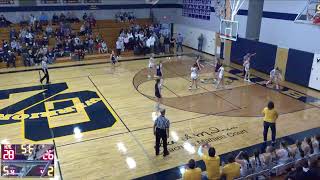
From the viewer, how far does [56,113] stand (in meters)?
13.1

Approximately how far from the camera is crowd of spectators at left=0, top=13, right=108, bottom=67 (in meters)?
21.3

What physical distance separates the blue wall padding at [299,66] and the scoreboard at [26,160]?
1475cm

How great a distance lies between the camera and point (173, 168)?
9.02 metres

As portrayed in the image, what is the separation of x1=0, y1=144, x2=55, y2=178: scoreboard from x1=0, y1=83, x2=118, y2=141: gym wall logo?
4.54 m

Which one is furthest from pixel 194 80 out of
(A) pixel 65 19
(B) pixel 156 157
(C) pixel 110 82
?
(A) pixel 65 19

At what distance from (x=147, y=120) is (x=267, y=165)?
5.67m

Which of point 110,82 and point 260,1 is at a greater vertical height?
point 260,1

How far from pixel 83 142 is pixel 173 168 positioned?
352 cm

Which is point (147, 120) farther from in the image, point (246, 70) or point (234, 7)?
point (234, 7)

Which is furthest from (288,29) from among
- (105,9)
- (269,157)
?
(105,9)

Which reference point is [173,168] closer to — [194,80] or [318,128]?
[318,128]

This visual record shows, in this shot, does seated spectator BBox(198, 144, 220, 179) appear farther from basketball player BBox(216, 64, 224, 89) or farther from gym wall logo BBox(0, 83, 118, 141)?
basketball player BBox(216, 64, 224, 89)

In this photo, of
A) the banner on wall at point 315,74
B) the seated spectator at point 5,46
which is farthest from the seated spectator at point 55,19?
the banner on wall at point 315,74

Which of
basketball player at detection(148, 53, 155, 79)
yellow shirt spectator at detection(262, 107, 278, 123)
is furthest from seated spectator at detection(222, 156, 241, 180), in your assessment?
basketball player at detection(148, 53, 155, 79)
